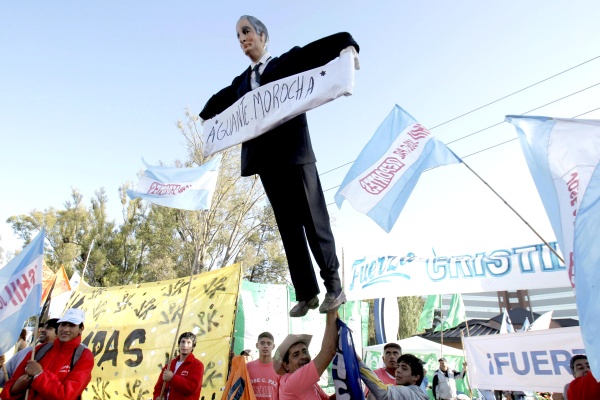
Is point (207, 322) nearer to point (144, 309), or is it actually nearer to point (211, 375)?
point (211, 375)

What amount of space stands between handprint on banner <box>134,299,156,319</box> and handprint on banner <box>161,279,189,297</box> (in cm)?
30

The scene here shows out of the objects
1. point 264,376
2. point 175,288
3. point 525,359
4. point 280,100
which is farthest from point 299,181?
point 175,288

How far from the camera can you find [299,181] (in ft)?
7.64

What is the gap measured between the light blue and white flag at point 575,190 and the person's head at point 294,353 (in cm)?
194

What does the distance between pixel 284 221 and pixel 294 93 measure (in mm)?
728

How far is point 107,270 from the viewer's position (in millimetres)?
23625

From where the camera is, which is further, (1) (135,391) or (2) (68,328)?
(1) (135,391)

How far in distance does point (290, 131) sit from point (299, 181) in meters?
0.32

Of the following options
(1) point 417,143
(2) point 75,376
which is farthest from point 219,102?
(1) point 417,143

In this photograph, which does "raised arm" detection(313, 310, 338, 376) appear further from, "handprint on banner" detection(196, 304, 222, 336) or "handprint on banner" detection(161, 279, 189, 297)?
"handprint on banner" detection(161, 279, 189, 297)

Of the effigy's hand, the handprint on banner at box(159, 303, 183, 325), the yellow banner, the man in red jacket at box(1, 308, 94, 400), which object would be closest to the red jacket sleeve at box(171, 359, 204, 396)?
the man in red jacket at box(1, 308, 94, 400)

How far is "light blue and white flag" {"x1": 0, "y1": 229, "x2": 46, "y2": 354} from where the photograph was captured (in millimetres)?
4215

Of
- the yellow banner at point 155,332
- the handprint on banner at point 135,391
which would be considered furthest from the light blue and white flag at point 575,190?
the handprint on banner at point 135,391

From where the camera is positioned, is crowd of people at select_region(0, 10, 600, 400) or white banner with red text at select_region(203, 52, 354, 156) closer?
white banner with red text at select_region(203, 52, 354, 156)
